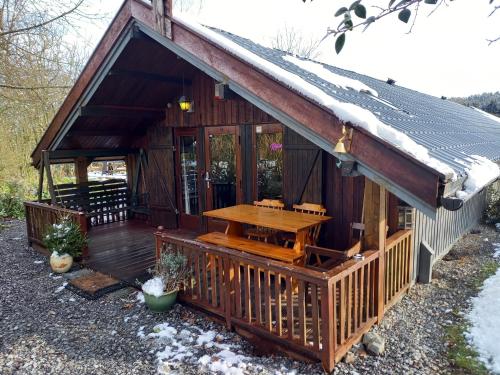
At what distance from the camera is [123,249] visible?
6648mm

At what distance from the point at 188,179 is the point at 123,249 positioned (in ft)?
6.09

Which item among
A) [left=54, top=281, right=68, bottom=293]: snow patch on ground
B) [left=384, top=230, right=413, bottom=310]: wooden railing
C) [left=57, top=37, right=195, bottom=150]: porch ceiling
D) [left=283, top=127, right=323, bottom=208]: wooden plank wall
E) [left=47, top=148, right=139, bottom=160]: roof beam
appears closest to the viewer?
[left=384, top=230, right=413, bottom=310]: wooden railing

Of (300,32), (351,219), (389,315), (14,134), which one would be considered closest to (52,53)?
(14,134)

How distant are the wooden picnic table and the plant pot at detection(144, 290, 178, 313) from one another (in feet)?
4.15

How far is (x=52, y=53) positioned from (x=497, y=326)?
1233 cm

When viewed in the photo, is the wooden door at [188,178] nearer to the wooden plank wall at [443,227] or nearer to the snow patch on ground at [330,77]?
the snow patch on ground at [330,77]

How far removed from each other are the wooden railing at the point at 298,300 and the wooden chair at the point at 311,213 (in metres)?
0.96

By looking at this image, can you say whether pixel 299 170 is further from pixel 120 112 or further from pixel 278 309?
pixel 120 112

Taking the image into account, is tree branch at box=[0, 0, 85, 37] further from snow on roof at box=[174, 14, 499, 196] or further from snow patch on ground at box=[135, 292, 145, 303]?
snow patch on ground at box=[135, 292, 145, 303]

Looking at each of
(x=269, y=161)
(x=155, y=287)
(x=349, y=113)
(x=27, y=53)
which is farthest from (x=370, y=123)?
(x=27, y=53)

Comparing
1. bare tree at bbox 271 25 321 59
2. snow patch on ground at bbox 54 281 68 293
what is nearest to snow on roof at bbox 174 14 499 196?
snow patch on ground at bbox 54 281 68 293

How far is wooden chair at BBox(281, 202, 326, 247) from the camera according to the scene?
5.14m

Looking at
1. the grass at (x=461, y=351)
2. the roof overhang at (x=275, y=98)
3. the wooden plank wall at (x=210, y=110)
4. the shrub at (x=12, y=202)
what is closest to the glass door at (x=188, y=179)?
the wooden plank wall at (x=210, y=110)

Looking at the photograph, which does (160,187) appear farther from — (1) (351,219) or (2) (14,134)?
(2) (14,134)
